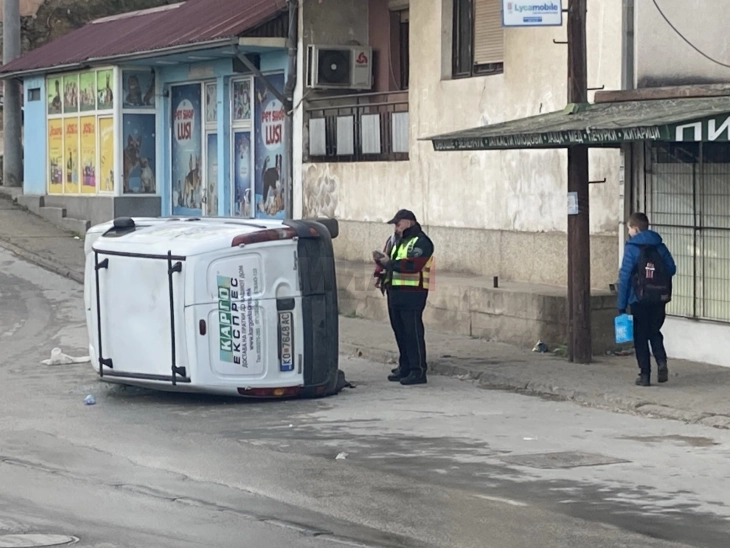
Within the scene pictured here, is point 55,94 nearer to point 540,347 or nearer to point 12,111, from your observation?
point 12,111

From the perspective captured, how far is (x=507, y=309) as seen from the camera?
16.4m

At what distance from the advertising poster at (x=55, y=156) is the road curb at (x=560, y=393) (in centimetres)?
1555

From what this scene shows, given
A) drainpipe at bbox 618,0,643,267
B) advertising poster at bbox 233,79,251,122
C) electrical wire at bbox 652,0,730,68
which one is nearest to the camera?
electrical wire at bbox 652,0,730,68

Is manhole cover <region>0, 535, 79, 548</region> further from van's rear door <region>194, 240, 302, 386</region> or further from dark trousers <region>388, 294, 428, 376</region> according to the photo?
dark trousers <region>388, 294, 428, 376</region>

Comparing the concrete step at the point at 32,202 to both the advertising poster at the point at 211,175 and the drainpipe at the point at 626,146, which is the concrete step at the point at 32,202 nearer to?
the advertising poster at the point at 211,175

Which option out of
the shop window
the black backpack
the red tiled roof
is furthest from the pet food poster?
the black backpack

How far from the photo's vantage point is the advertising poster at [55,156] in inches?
1189

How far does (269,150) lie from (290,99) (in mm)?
1494

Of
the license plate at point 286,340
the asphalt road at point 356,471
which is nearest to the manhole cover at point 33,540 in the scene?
the asphalt road at point 356,471

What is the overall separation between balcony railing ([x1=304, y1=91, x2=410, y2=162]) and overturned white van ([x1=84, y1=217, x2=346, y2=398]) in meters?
8.21

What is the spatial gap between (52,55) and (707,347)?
1982 centimetres

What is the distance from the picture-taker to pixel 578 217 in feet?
47.3

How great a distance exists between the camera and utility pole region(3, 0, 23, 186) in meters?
31.5

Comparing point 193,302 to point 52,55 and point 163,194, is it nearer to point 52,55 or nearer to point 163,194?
point 163,194
